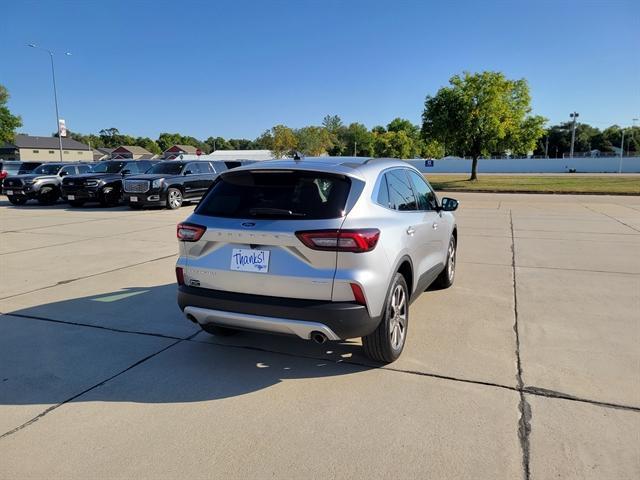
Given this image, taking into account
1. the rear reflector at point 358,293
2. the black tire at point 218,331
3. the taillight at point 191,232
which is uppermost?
the taillight at point 191,232

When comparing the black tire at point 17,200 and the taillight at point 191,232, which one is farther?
the black tire at point 17,200

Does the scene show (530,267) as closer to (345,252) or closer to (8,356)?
(345,252)

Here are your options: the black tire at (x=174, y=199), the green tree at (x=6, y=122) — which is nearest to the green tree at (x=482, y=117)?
the black tire at (x=174, y=199)

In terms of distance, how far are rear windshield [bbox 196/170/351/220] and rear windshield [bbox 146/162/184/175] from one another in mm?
14737

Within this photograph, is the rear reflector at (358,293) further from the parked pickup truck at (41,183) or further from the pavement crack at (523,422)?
the parked pickup truck at (41,183)

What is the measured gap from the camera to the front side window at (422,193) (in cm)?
507

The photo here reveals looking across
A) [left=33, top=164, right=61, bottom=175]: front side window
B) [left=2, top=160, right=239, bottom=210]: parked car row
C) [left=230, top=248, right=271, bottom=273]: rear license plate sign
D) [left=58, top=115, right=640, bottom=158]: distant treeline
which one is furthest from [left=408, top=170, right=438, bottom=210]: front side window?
[left=58, top=115, right=640, bottom=158]: distant treeline

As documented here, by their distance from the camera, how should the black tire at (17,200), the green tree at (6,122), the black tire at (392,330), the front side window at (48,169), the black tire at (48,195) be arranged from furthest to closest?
the green tree at (6,122) < the front side window at (48,169) < the black tire at (48,195) < the black tire at (17,200) < the black tire at (392,330)

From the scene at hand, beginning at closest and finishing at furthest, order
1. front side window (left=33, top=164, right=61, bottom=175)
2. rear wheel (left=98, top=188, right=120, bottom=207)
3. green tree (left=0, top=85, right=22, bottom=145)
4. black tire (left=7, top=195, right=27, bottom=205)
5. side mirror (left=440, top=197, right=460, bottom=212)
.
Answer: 1. side mirror (left=440, top=197, right=460, bottom=212)
2. rear wheel (left=98, top=188, right=120, bottom=207)
3. black tire (left=7, top=195, right=27, bottom=205)
4. front side window (left=33, top=164, right=61, bottom=175)
5. green tree (left=0, top=85, right=22, bottom=145)

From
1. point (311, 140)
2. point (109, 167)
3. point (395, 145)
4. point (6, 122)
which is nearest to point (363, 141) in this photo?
point (395, 145)

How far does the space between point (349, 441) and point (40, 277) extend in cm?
609

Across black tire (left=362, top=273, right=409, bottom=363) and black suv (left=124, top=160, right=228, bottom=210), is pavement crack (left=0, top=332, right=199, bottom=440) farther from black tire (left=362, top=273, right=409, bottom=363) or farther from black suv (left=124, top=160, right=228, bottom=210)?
black suv (left=124, top=160, right=228, bottom=210)

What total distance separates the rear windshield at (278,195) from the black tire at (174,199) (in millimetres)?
13918

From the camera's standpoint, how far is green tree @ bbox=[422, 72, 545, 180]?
104 feet
